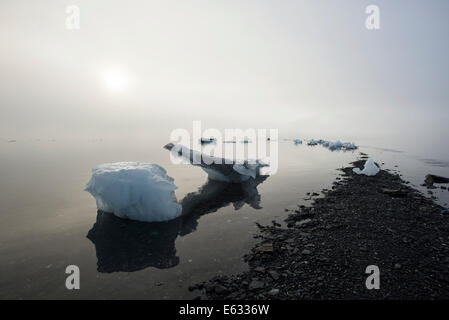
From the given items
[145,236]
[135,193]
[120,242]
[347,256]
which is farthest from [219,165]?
Result: [347,256]

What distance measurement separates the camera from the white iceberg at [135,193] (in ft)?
39.4

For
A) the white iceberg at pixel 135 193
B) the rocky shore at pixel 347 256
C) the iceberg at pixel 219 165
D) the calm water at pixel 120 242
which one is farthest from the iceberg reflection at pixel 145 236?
the iceberg at pixel 219 165

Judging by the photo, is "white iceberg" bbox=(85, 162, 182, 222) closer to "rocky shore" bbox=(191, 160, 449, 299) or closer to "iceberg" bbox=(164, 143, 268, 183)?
"rocky shore" bbox=(191, 160, 449, 299)

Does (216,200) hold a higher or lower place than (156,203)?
lower

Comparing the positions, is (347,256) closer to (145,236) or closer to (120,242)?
(145,236)

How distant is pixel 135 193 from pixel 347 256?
401 inches

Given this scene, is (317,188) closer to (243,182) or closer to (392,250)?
(243,182)

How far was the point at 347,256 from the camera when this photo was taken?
314 inches

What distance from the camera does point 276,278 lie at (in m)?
6.96

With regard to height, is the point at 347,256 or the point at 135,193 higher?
the point at 135,193

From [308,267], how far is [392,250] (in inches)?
140

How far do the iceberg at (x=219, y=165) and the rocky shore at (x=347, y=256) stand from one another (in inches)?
348

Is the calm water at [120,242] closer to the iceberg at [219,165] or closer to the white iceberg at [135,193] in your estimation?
the white iceberg at [135,193]

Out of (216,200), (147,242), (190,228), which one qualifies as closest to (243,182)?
(216,200)
